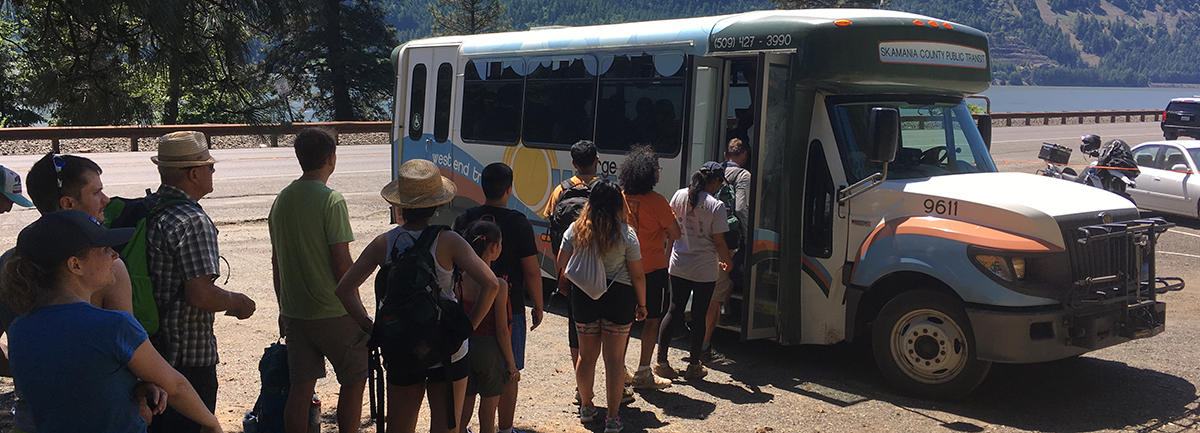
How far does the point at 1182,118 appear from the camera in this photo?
34625mm

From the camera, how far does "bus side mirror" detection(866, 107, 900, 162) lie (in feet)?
23.1

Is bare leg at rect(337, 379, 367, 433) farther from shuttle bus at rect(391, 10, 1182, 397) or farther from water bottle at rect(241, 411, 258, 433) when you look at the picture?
shuttle bus at rect(391, 10, 1182, 397)

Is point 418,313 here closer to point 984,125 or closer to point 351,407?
point 351,407

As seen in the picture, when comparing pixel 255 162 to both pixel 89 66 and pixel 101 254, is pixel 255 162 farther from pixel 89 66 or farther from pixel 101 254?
pixel 101 254

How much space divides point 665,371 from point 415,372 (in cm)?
322

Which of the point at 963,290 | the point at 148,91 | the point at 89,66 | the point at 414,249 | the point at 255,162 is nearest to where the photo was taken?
the point at 414,249

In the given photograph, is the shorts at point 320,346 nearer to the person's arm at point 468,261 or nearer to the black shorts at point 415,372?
the black shorts at point 415,372

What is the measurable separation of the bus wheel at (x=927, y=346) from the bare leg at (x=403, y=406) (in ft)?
12.5

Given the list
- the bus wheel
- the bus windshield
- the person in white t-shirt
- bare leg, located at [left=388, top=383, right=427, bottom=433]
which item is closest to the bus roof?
the bus windshield

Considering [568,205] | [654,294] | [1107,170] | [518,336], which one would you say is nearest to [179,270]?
[518,336]

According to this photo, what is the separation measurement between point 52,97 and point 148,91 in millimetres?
457

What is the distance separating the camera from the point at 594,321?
20.4ft

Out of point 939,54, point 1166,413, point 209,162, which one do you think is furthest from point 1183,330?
point 209,162

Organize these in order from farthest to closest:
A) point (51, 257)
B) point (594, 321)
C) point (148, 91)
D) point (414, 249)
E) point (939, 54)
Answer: point (939, 54) < point (594, 321) < point (148, 91) < point (414, 249) < point (51, 257)
